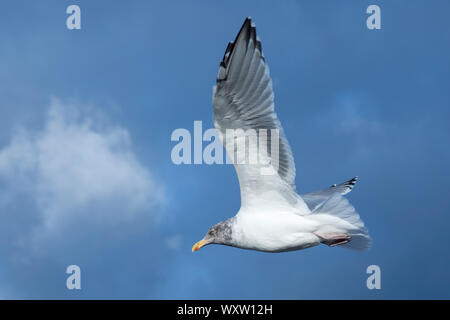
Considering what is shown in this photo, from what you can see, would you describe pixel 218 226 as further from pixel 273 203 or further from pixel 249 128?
pixel 249 128

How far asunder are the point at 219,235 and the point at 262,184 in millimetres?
652

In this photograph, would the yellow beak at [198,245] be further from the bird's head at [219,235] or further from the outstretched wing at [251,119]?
the outstretched wing at [251,119]

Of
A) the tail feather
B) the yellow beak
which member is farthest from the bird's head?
the tail feather

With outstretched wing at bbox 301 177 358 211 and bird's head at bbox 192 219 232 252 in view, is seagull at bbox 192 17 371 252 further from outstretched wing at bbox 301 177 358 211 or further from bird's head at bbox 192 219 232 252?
outstretched wing at bbox 301 177 358 211

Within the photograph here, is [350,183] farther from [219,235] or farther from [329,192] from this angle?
[219,235]

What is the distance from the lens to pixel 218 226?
4887 mm

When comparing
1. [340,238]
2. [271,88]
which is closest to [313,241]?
[340,238]

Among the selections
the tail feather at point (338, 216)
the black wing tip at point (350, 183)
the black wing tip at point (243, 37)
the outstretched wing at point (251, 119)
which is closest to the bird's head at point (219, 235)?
the outstretched wing at point (251, 119)

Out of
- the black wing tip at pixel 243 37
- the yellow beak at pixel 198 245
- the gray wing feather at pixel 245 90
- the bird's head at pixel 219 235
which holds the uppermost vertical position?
the black wing tip at pixel 243 37

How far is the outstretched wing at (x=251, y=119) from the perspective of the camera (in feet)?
13.5

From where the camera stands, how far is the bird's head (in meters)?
4.80

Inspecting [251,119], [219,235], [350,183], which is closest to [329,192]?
[350,183]

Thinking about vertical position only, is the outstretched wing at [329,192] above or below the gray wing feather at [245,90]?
below

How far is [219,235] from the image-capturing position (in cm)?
486
